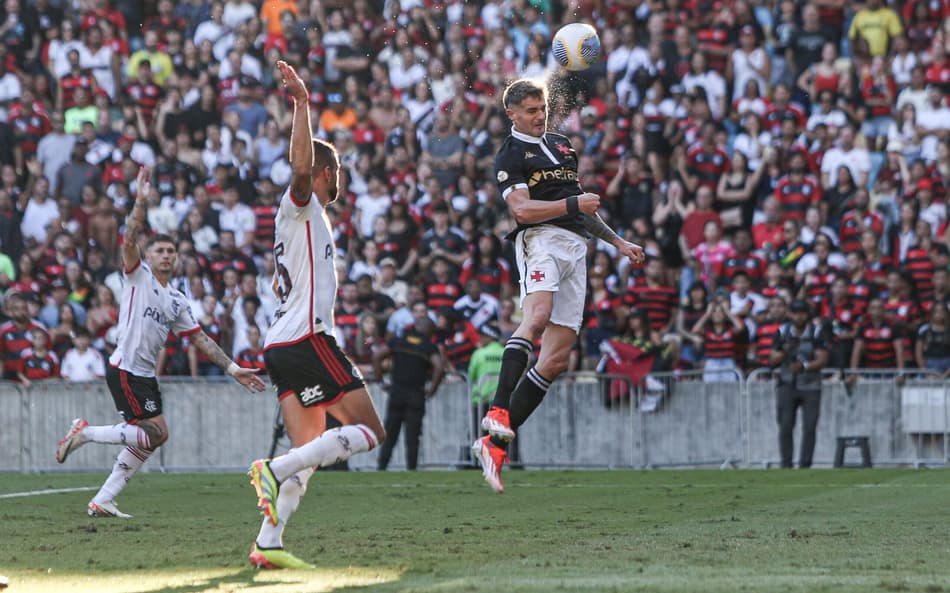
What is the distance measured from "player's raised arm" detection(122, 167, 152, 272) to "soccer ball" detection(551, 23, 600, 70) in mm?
3628

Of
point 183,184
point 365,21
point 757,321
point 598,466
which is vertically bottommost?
point 598,466

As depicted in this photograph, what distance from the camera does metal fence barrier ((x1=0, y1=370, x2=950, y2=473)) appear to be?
18.3m

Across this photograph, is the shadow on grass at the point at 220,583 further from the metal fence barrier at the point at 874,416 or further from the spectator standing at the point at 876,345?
the spectator standing at the point at 876,345

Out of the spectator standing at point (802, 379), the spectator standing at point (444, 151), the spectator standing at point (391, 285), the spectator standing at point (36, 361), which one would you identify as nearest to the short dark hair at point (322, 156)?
the spectator standing at point (802, 379)

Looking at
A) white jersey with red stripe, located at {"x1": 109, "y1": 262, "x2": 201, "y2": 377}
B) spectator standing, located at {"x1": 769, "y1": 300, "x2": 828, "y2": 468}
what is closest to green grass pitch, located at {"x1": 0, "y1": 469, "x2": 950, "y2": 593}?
white jersey with red stripe, located at {"x1": 109, "y1": 262, "x2": 201, "y2": 377}

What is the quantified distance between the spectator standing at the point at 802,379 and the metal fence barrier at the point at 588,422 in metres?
0.50

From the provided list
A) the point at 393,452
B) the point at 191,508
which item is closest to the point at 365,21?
the point at 393,452

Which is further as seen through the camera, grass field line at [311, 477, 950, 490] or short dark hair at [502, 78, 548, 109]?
grass field line at [311, 477, 950, 490]

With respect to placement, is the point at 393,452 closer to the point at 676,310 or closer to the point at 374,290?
the point at 374,290

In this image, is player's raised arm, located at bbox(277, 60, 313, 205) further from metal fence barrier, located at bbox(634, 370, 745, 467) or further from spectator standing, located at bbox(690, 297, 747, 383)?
spectator standing, located at bbox(690, 297, 747, 383)

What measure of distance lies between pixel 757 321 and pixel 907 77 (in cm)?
507

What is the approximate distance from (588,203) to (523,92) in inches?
38.3

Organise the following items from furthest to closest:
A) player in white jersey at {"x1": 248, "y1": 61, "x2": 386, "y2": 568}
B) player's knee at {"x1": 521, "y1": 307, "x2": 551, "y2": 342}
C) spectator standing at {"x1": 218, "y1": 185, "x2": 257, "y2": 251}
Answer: spectator standing at {"x1": 218, "y1": 185, "x2": 257, "y2": 251} < player's knee at {"x1": 521, "y1": 307, "x2": 551, "y2": 342} < player in white jersey at {"x1": 248, "y1": 61, "x2": 386, "y2": 568}

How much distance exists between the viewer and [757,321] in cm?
1945
